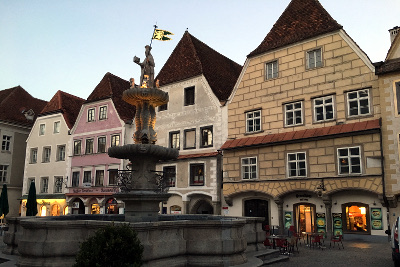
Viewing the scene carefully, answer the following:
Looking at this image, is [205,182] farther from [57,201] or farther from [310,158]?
[57,201]

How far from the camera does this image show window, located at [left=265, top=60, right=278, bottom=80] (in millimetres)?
23891

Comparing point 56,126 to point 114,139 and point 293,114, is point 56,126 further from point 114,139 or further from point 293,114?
point 293,114

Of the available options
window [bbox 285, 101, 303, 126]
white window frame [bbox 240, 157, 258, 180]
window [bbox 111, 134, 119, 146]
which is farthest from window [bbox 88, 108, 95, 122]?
window [bbox 285, 101, 303, 126]

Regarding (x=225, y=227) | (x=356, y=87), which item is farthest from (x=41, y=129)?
(x=225, y=227)

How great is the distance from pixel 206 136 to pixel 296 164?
7.43 metres

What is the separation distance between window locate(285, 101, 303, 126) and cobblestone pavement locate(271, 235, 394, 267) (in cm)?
723

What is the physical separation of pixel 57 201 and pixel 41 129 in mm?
8256

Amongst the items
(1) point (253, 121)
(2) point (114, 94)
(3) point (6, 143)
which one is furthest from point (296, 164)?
(3) point (6, 143)

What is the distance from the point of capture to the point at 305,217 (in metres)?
21.4

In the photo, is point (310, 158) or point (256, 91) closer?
point (310, 158)

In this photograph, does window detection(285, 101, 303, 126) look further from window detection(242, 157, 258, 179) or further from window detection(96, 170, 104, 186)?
window detection(96, 170, 104, 186)

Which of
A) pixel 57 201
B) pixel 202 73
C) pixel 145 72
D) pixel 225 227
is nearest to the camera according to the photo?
pixel 225 227

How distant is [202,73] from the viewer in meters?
27.6

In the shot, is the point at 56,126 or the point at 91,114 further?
the point at 56,126
